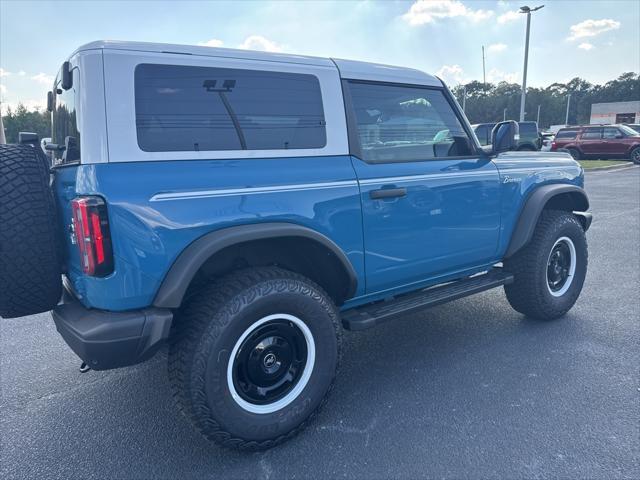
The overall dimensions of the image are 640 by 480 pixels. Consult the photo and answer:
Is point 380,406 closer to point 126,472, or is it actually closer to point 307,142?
point 126,472

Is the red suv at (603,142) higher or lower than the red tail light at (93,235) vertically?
higher

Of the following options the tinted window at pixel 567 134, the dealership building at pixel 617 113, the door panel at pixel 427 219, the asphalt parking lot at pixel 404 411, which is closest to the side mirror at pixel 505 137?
the door panel at pixel 427 219

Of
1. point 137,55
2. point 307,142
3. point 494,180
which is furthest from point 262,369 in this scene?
point 494,180

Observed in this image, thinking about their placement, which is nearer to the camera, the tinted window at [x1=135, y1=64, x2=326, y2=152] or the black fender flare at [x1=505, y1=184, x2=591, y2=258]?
the tinted window at [x1=135, y1=64, x2=326, y2=152]

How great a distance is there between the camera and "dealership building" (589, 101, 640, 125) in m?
56.8

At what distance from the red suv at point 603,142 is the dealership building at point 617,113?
43.4m

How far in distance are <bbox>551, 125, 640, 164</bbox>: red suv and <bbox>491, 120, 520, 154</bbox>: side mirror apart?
2071 cm

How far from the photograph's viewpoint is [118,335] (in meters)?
1.98

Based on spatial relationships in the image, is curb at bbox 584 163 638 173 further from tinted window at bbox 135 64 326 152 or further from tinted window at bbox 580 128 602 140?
tinted window at bbox 135 64 326 152

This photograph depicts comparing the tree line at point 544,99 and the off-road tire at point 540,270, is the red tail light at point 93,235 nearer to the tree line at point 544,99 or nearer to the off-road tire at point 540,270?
the off-road tire at point 540,270

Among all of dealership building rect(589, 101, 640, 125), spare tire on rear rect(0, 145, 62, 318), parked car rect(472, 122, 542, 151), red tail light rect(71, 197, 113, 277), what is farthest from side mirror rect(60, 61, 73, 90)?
dealership building rect(589, 101, 640, 125)

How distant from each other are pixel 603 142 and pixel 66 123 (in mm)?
23855

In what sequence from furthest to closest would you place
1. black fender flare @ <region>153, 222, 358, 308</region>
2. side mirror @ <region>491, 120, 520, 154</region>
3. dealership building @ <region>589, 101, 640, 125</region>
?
dealership building @ <region>589, 101, 640, 125</region>, side mirror @ <region>491, 120, 520, 154</region>, black fender flare @ <region>153, 222, 358, 308</region>

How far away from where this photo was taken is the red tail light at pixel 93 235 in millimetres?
1907
